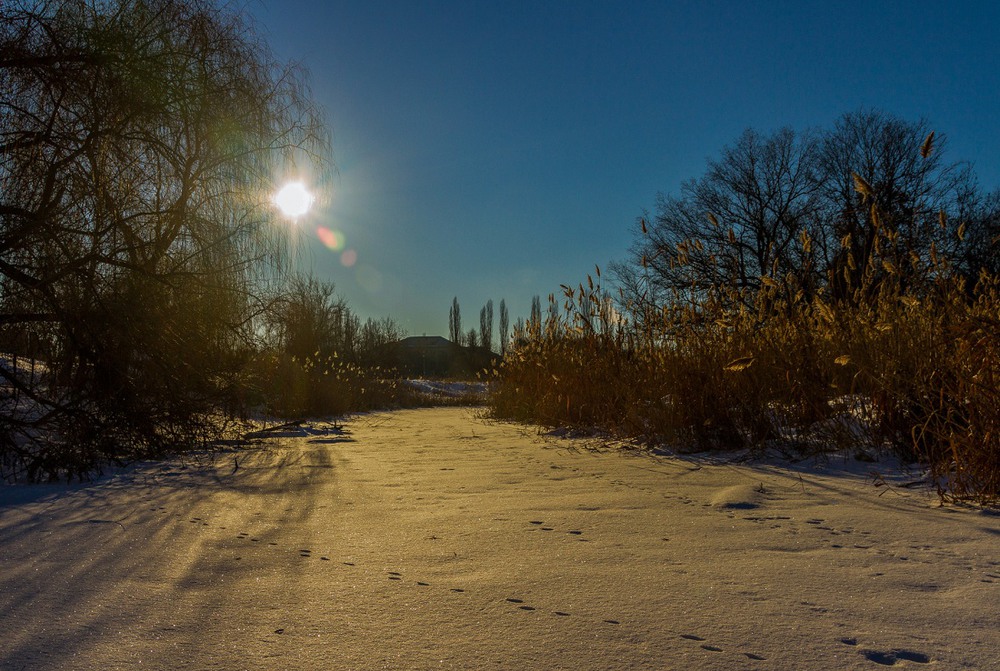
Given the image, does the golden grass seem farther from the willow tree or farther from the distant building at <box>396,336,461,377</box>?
the distant building at <box>396,336,461,377</box>

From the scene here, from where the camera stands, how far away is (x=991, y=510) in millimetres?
1989

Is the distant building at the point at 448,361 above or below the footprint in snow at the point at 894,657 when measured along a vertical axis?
above

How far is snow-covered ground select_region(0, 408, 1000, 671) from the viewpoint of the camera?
3.51 ft

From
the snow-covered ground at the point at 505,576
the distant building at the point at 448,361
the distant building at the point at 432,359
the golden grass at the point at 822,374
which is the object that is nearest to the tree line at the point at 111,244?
Answer: the snow-covered ground at the point at 505,576

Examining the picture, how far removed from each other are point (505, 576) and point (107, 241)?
3277 mm

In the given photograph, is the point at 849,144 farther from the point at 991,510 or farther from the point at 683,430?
the point at 991,510

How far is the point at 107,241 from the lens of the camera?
11.8 feet

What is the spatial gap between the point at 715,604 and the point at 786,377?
2.56 metres

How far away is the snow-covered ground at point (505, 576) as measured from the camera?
42.2 inches

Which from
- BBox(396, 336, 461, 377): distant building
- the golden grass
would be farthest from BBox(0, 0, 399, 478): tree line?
BBox(396, 336, 461, 377): distant building

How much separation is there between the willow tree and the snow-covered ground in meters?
0.73

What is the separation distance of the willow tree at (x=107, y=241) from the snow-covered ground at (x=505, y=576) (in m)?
0.73

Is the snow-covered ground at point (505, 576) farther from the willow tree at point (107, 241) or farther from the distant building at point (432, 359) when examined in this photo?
the distant building at point (432, 359)

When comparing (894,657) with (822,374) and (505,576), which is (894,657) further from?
(822,374)
